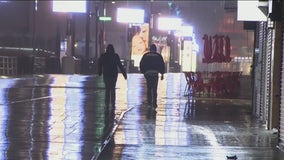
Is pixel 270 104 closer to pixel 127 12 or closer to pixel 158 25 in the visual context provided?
pixel 127 12

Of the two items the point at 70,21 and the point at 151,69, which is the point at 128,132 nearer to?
the point at 151,69

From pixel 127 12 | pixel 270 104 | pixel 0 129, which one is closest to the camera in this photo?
pixel 0 129

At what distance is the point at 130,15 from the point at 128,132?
185ft

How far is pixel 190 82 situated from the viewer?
79.7ft

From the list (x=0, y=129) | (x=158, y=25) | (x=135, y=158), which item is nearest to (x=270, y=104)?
(x=135, y=158)

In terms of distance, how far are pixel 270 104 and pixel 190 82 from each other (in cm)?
1153

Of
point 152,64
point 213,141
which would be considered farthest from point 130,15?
point 213,141

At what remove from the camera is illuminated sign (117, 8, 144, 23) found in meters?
67.6

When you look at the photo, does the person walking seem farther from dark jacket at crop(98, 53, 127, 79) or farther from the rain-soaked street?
the rain-soaked street

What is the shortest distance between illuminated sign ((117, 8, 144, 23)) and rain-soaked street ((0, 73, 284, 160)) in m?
48.4

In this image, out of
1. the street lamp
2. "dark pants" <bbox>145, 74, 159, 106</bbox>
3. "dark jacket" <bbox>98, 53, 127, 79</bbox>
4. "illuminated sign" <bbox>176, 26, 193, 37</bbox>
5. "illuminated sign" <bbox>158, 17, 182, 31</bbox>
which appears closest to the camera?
"dark pants" <bbox>145, 74, 159, 106</bbox>

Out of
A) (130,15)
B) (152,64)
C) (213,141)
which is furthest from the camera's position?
(130,15)

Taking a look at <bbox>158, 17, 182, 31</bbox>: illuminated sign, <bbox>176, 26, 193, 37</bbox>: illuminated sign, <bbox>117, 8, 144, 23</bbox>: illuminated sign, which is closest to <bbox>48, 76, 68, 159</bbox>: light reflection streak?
<bbox>117, 8, 144, 23</bbox>: illuminated sign

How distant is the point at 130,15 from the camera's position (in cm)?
6788
